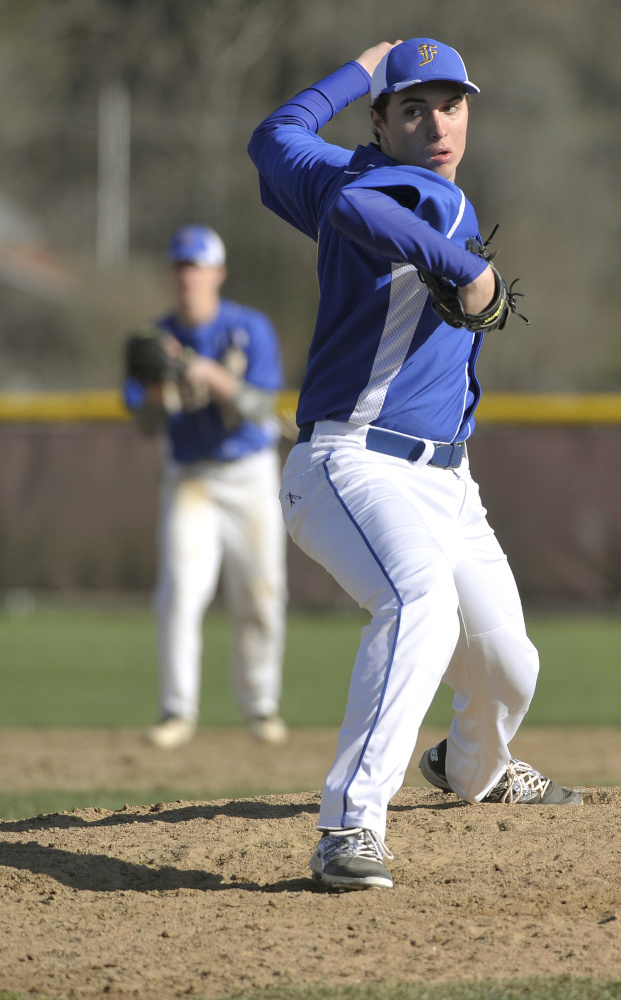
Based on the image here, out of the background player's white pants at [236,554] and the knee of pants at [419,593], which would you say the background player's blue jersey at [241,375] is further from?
the knee of pants at [419,593]

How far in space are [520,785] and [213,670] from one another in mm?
6269

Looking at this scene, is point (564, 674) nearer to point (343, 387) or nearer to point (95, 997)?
point (343, 387)

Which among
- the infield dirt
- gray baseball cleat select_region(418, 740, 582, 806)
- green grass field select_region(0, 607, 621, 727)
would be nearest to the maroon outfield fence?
green grass field select_region(0, 607, 621, 727)

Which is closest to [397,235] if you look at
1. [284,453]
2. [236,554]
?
[236,554]

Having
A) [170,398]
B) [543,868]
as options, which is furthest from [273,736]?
[543,868]

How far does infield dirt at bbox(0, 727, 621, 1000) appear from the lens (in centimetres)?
253

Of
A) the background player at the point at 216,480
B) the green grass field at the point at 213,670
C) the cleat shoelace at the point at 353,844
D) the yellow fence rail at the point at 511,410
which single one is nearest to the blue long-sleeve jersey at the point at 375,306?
the cleat shoelace at the point at 353,844

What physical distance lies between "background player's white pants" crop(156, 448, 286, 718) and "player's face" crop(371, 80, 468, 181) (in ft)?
12.5

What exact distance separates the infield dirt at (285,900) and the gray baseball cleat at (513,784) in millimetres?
90

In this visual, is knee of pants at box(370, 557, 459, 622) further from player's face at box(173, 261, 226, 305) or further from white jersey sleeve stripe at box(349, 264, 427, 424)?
player's face at box(173, 261, 226, 305)

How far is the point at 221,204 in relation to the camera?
27.8 metres

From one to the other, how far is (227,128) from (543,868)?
27417 millimetres

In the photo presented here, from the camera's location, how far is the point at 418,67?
290 cm

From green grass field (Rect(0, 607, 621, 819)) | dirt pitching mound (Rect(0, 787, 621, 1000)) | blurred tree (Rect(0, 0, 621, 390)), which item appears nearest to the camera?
dirt pitching mound (Rect(0, 787, 621, 1000))
